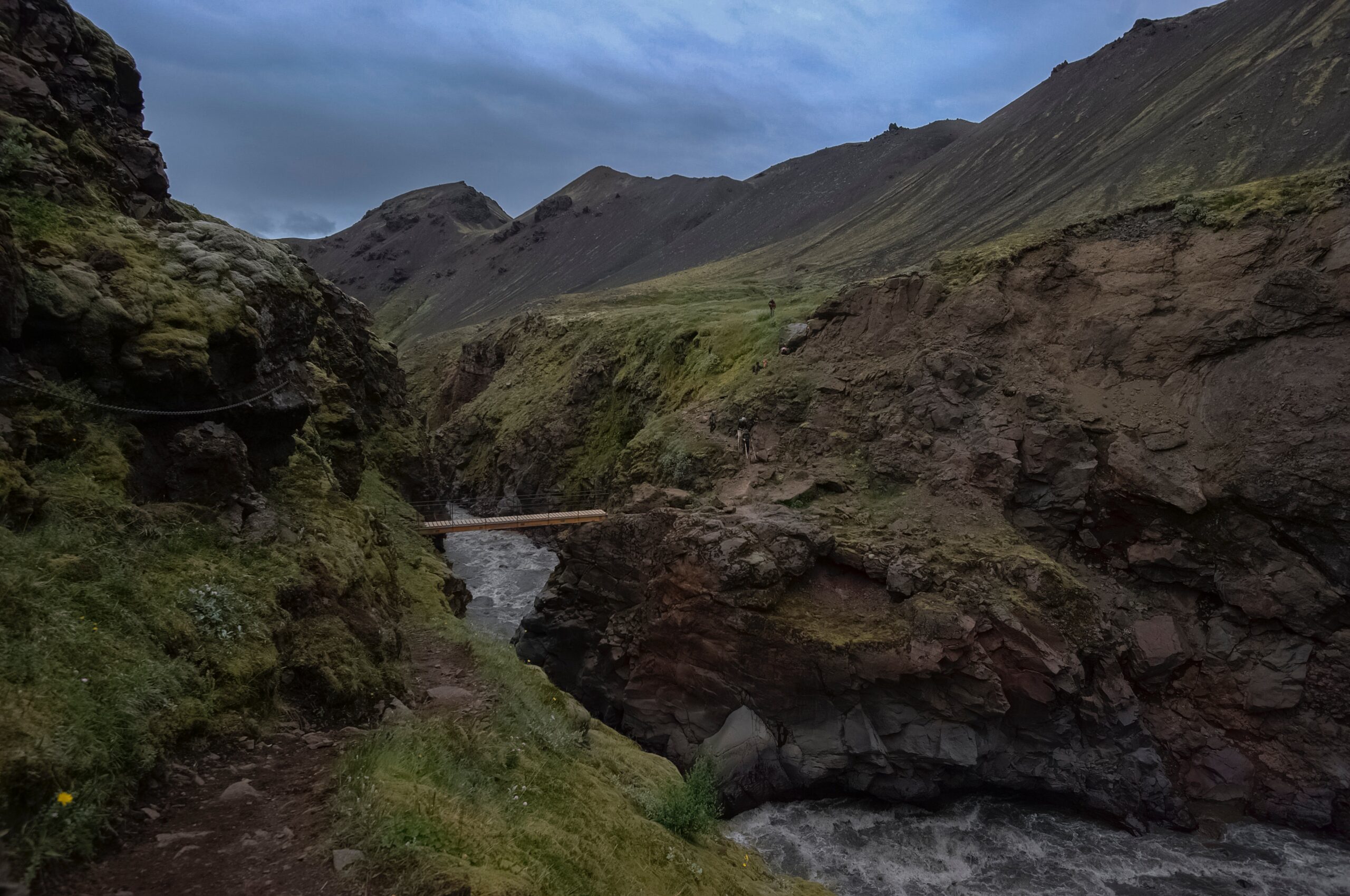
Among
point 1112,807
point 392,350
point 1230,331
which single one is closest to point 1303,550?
point 1230,331

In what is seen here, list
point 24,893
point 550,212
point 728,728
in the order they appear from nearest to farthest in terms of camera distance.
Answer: point 24,893
point 728,728
point 550,212

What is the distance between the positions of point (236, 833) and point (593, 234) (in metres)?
110

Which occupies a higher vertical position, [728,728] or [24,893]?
[24,893]

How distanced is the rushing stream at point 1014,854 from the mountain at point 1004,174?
63.8 feet

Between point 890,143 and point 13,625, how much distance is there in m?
96.5

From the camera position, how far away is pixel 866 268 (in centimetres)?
3938

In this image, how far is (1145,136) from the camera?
3644 cm

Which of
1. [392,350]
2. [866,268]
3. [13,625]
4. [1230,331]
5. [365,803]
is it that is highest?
[866,268]

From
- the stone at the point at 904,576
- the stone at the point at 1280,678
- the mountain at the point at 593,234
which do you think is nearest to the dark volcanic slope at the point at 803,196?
the mountain at the point at 593,234

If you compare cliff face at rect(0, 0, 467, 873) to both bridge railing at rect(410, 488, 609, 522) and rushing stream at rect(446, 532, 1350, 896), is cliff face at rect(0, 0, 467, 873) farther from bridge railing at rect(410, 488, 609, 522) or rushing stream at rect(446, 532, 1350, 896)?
bridge railing at rect(410, 488, 609, 522)

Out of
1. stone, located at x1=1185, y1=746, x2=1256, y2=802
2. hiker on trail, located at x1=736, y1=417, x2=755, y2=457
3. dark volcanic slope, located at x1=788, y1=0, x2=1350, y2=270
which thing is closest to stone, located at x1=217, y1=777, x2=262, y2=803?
stone, located at x1=1185, y1=746, x2=1256, y2=802

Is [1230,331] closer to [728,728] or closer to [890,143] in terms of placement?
[728,728]

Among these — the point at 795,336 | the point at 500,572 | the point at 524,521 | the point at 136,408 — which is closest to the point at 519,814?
the point at 136,408

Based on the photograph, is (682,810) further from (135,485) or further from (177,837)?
(135,485)
